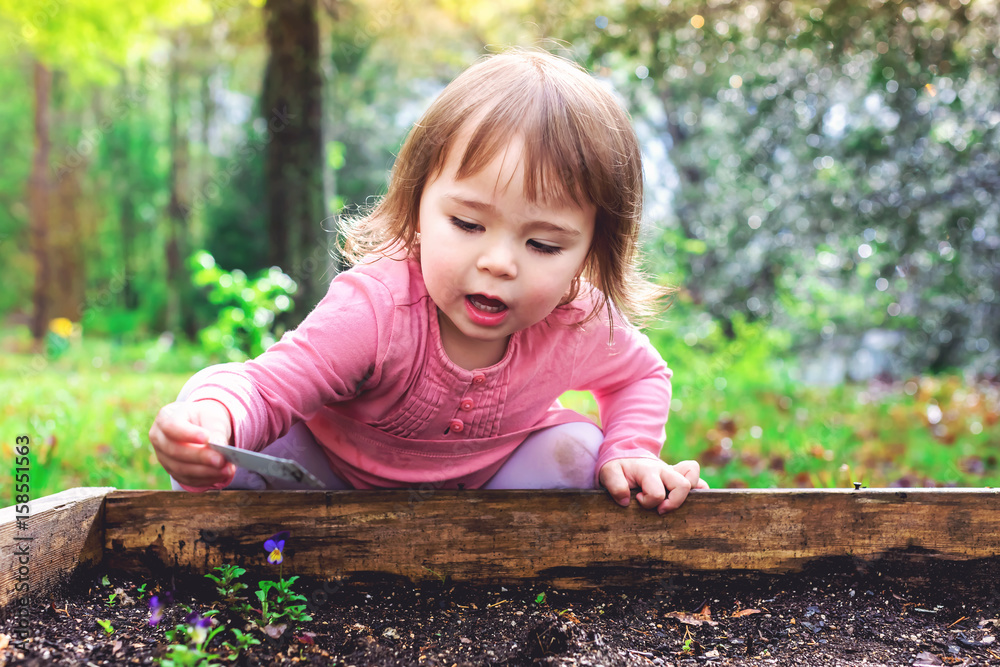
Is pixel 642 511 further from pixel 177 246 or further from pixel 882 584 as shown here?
pixel 177 246

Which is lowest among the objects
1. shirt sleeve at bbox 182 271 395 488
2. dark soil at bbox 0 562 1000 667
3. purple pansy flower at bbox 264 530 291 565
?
dark soil at bbox 0 562 1000 667

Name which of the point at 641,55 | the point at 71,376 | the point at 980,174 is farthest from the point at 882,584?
the point at 71,376

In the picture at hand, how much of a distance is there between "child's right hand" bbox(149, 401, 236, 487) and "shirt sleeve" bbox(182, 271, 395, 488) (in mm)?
48

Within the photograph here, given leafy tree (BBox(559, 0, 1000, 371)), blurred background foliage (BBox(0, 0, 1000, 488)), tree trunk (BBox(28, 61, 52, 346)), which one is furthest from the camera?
tree trunk (BBox(28, 61, 52, 346))

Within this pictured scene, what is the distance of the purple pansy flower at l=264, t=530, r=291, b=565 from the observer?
4.45 feet

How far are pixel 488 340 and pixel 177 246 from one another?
12482 millimetres

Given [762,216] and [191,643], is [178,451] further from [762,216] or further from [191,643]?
[762,216]

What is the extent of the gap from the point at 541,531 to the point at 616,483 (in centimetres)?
19

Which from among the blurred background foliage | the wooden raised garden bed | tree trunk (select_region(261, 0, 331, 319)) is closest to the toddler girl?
the wooden raised garden bed

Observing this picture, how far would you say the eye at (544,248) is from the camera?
4.73 ft

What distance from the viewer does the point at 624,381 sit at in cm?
188

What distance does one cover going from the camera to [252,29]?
652 centimetres

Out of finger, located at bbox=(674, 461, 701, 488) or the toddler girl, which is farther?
finger, located at bbox=(674, 461, 701, 488)

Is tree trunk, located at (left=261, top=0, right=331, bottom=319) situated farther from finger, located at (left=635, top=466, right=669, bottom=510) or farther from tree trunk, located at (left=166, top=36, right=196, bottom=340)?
→ tree trunk, located at (left=166, top=36, right=196, bottom=340)
